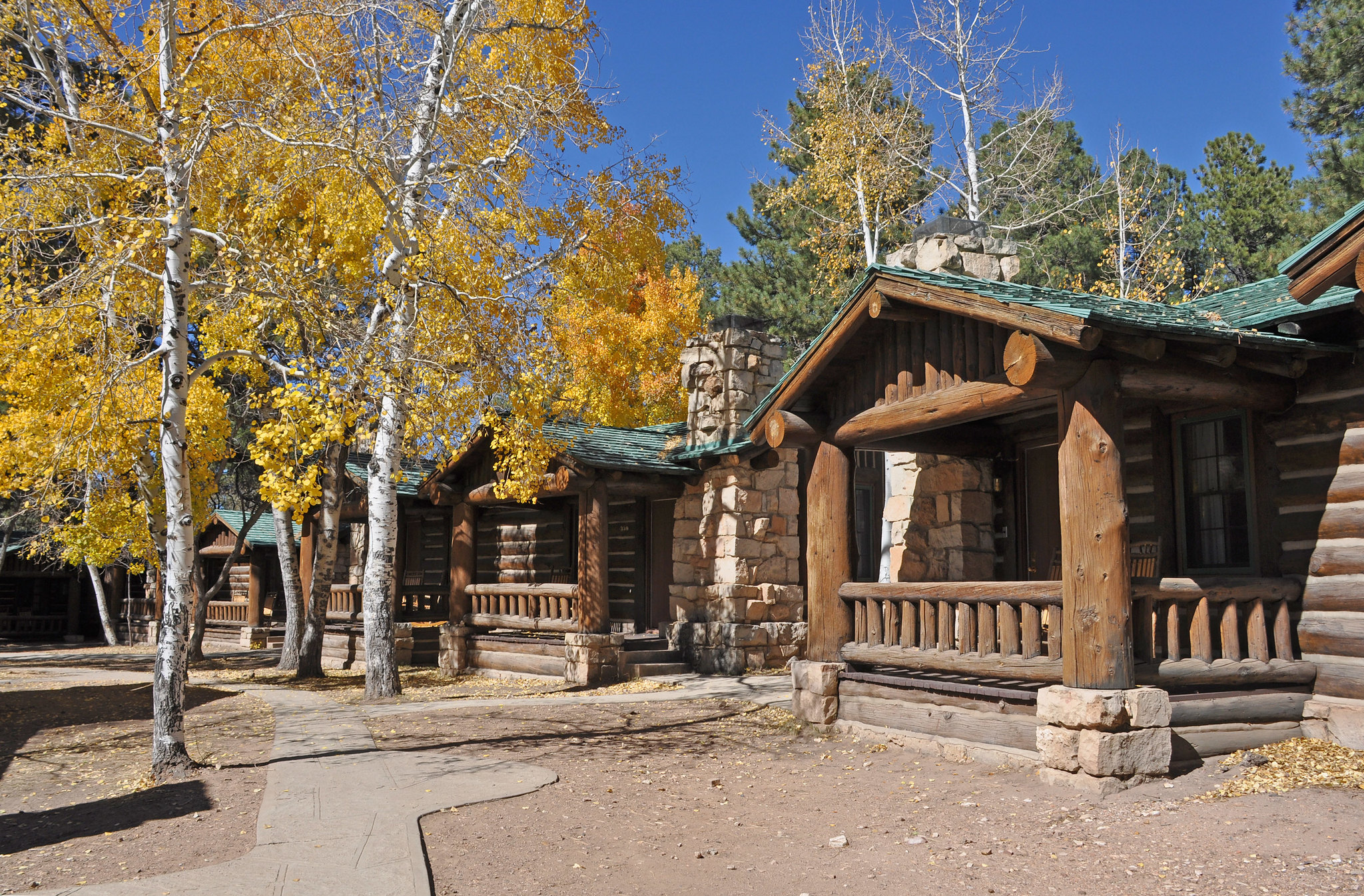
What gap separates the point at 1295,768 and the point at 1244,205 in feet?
84.0

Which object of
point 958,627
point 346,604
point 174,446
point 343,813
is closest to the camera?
point 343,813

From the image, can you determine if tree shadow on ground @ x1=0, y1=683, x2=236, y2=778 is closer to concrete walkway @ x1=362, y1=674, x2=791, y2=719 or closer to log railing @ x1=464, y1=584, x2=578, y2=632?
concrete walkway @ x1=362, y1=674, x2=791, y2=719

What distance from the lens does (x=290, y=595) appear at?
62.8 feet

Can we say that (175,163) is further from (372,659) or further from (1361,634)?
(1361,634)

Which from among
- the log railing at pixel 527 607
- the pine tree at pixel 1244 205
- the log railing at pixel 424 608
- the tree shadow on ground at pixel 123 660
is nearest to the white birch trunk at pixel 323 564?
the log railing at pixel 527 607

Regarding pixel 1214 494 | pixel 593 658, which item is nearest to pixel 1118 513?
pixel 1214 494

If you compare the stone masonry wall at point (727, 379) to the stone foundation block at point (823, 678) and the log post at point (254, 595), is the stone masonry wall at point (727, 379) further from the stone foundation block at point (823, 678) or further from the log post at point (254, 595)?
the log post at point (254, 595)

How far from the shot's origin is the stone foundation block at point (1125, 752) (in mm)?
6930

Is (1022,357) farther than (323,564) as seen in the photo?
No

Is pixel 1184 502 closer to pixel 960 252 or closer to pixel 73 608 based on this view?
pixel 960 252

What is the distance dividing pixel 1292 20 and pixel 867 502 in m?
18.7

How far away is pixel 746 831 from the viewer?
672 centimetres

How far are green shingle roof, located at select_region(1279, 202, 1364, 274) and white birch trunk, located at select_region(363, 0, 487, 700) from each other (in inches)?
365

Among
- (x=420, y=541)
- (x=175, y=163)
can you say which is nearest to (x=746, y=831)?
(x=175, y=163)
